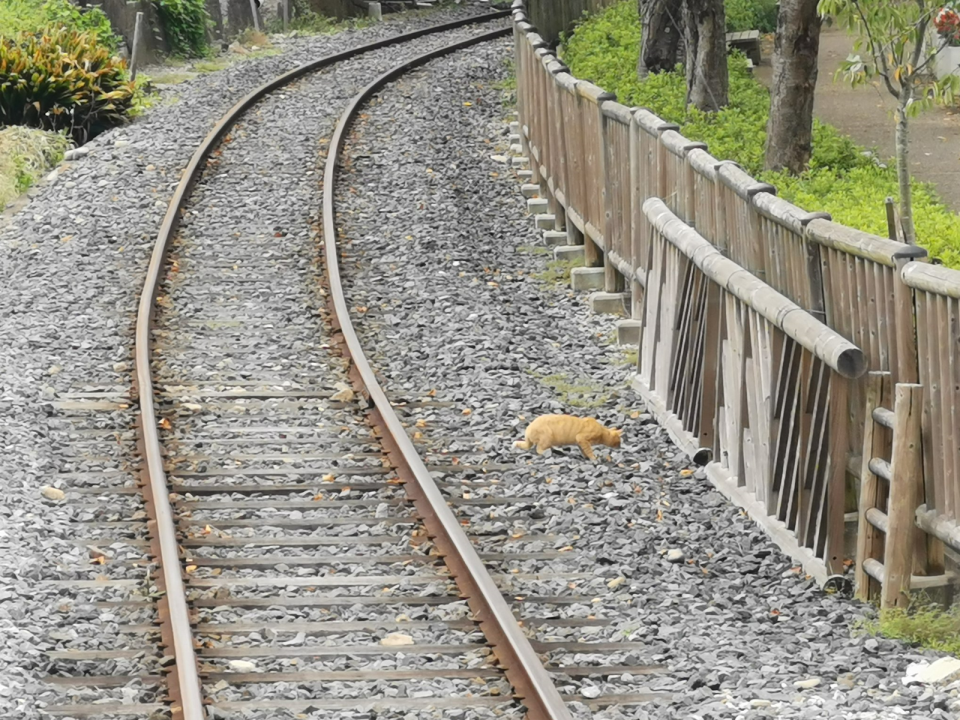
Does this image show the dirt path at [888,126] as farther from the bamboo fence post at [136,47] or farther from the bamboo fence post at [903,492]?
the bamboo fence post at [136,47]

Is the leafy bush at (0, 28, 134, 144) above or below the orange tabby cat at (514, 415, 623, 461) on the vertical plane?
above

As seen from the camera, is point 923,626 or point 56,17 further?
point 56,17

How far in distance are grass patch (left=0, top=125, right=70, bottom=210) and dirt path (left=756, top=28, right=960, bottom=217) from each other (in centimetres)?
876

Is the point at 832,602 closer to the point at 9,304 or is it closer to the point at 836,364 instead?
the point at 836,364

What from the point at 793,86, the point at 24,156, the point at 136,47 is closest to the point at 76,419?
the point at 793,86

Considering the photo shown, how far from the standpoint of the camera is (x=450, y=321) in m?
11.2

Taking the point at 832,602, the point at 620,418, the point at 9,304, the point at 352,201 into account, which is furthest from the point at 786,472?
the point at 352,201

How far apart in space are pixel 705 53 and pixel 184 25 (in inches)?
466

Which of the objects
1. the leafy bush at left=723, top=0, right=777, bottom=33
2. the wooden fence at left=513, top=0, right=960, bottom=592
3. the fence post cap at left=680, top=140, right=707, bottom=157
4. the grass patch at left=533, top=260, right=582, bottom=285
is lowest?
the grass patch at left=533, top=260, right=582, bottom=285

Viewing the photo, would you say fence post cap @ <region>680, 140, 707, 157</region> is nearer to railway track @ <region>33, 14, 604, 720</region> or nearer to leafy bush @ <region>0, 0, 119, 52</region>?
railway track @ <region>33, 14, 604, 720</region>

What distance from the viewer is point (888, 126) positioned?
1766 cm

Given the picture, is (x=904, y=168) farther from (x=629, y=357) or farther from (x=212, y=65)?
(x=212, y=65)

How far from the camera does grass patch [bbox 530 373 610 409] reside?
952 cm

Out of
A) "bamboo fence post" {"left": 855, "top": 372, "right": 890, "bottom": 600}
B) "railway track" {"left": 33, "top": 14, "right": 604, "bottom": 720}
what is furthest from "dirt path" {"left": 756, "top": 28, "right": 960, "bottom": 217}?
"bamboo fence post" {"left": 855, "top": 372, "right": 890, "bottom": 600}
